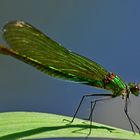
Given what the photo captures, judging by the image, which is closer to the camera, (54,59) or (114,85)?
(54,59)

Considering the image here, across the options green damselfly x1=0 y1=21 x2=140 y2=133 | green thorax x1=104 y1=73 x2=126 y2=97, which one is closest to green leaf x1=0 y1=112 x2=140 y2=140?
green damselfly x1=0 y1=21 x2=140 y2=133

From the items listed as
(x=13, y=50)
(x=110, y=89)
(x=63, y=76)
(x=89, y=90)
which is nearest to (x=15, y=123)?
(x=13, y=50)

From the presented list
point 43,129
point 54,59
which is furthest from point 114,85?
point 43,129

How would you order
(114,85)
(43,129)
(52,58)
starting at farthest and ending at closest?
(114,85)
(52,58)
(43,129)

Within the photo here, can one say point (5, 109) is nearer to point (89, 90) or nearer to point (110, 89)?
point (89, 90)

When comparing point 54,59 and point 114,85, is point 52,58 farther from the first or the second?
point 114,85

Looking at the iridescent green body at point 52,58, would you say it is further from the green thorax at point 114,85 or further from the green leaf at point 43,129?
the green leaf at point 43,129

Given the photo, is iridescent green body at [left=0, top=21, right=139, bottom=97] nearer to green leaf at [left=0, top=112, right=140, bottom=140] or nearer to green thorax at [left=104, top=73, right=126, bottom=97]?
green thorax at [left=104, top=73, right=126, bottom=97]
